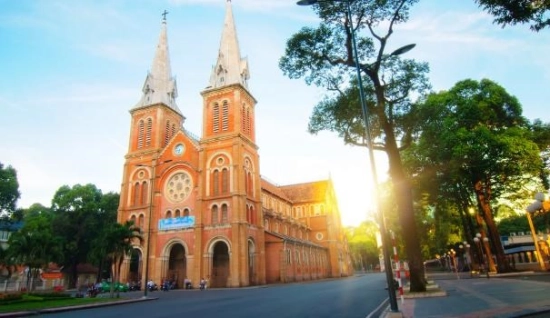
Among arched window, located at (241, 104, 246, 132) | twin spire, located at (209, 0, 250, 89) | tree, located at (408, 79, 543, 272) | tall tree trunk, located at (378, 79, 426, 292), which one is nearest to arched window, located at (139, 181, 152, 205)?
arched window, located at (241, 104, 246, 132)

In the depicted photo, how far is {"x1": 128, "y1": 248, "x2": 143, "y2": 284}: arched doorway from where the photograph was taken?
4331cm

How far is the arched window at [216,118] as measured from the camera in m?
45.2

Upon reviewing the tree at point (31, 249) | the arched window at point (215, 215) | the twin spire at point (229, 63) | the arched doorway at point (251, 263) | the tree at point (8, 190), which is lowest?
the arched doorway at point (251, 263)

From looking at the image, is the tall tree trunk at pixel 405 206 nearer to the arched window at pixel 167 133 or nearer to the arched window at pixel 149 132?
the arched window at pixel 167 133

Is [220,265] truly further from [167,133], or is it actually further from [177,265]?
[167,133]

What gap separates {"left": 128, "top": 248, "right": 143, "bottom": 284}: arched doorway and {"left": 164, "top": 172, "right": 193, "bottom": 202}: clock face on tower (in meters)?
7.80

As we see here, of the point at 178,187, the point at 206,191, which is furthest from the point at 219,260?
the point at 178,187

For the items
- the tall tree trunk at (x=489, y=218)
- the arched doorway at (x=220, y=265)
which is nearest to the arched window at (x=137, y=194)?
the arched doorway at (x=220, y=265)

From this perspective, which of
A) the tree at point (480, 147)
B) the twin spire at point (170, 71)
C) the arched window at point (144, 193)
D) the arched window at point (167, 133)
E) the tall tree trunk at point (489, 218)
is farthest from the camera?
the arched window at point (167, 133)

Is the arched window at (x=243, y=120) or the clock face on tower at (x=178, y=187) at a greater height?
the arched window at (x=243, y=120)

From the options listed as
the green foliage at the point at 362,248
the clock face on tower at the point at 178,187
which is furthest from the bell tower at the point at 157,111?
the green foliage at the point at 362,248

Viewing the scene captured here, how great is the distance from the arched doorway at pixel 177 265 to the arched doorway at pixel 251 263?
7.94 meters

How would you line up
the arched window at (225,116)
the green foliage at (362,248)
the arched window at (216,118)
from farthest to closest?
the green foliage at (362,248)
the arched window at (216,118)
the arched window at (225,116)

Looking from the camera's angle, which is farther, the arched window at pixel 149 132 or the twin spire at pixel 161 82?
the twin spire at pixel 161 82
